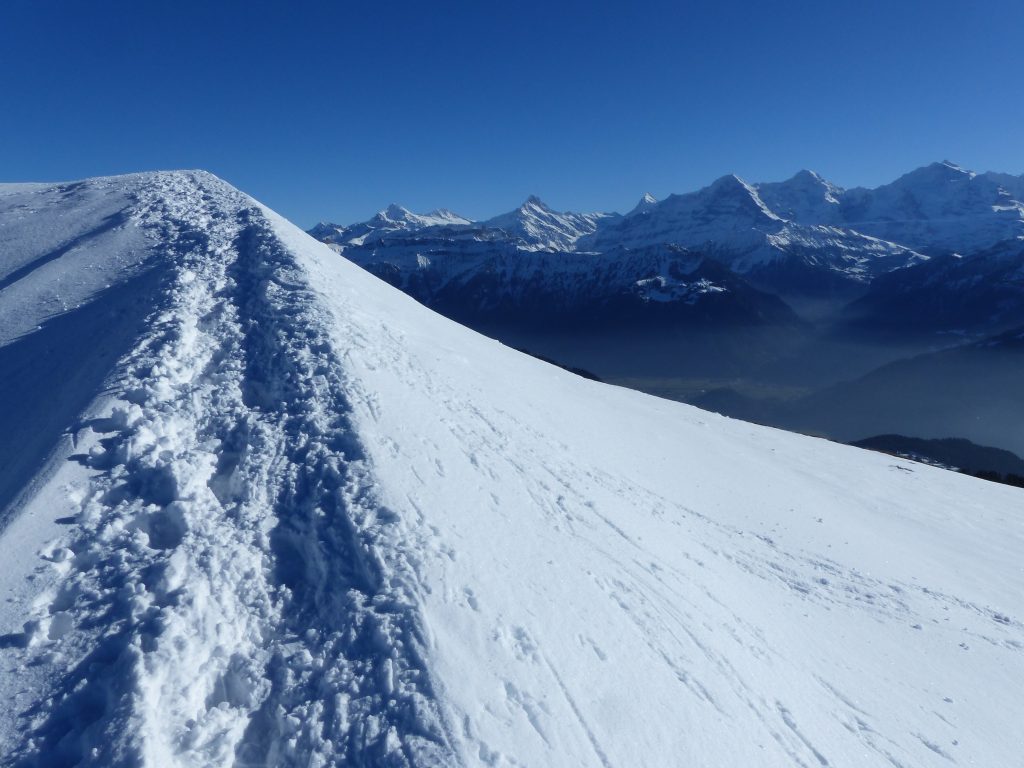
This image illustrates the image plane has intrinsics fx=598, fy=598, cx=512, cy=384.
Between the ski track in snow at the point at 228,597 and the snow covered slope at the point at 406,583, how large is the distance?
0.03 meters

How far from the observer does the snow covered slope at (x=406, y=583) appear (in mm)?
6750

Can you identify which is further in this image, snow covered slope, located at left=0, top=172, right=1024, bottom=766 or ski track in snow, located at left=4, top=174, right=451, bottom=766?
snow covered slope, located at left=0, top=172, right=1024, bottom=766

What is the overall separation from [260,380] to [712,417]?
78.8 feet

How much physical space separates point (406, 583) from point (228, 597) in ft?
7.59

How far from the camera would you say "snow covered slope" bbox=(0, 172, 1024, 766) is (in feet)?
22.1

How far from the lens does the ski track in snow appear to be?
250 inches

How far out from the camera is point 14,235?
82.6 feet

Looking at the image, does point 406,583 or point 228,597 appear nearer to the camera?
point 228,597

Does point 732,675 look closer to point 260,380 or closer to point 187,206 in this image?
point 260,380

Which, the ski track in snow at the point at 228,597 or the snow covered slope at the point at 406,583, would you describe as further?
the snow covered slope at the point at 406,583

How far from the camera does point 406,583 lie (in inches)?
333

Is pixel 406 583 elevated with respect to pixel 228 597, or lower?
elevated

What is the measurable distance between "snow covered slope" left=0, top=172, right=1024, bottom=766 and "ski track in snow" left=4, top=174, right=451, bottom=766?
0.11ft

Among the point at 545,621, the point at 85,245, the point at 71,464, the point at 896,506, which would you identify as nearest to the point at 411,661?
the point at 545,621
